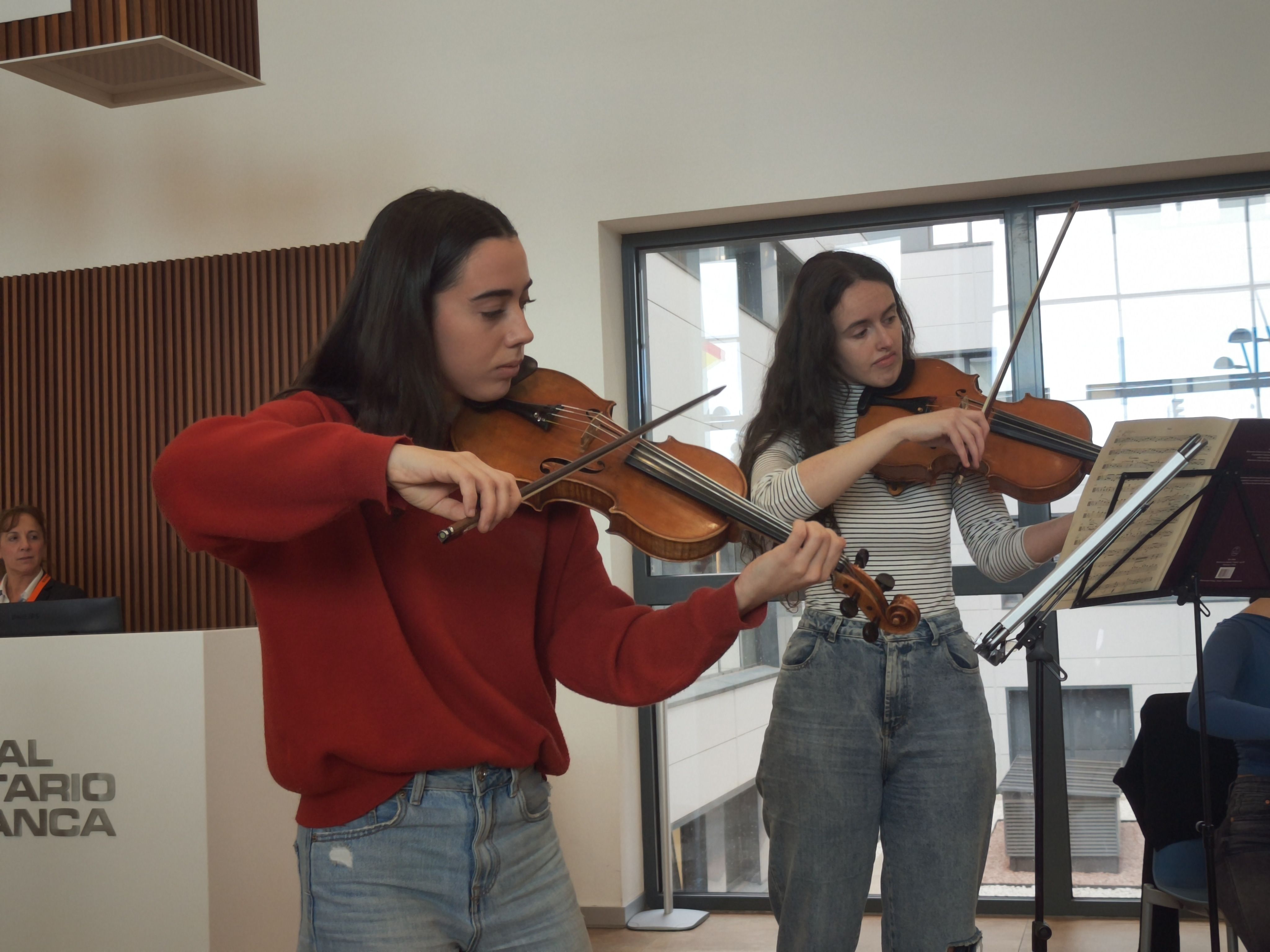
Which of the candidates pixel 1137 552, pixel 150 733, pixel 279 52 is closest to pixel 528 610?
pixel 1137 552

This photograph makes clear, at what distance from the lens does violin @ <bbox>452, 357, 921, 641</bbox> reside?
145cm

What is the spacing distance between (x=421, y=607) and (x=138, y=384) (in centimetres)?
330

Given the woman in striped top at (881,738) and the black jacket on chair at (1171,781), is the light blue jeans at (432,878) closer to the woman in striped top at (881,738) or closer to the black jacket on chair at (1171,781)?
the woman in striped top at (881,738)

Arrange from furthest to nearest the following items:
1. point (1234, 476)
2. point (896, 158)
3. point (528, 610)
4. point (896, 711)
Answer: point (896, 158) → point (896, 711) → point (1234, 476) → point (528, 610)

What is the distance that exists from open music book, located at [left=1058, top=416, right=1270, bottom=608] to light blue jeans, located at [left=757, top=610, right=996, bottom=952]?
0.24 meters

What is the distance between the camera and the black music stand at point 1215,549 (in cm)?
166

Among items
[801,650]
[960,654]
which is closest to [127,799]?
[801,650]

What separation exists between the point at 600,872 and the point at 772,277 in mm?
1948

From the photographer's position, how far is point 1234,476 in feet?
5.50

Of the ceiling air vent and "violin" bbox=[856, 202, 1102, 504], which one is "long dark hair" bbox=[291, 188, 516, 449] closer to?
"violin" bbox=[856, 202, 1102, 504]

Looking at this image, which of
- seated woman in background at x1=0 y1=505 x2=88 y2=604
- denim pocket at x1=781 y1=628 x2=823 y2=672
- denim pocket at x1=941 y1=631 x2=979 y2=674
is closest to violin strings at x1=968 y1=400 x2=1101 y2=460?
denim pocket at x1=941 y1=631 x2=979 y2=674

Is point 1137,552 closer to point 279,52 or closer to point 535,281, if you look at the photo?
point 535,281

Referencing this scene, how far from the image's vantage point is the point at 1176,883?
2.27 meters

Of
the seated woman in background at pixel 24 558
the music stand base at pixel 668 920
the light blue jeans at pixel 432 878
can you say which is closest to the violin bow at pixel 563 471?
the light blue jeans at pixel 432 878
